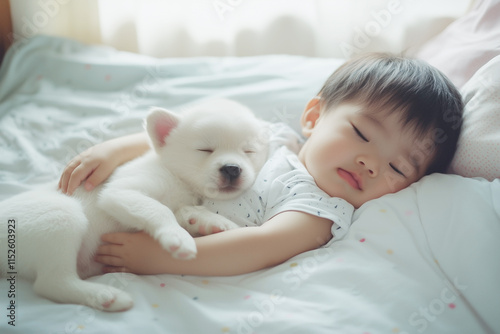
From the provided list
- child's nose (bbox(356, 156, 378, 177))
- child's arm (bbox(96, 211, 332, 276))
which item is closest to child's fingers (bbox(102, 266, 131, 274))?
child's arm (bbox(96, 211, 332, 276))

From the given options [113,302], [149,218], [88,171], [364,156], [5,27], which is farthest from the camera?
[5,27]

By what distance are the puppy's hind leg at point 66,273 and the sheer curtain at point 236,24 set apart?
154 cm

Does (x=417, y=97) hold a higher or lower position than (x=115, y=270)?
higher

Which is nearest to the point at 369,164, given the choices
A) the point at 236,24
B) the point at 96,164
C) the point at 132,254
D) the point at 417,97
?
the point at 417,97

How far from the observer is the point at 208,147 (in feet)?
4.09

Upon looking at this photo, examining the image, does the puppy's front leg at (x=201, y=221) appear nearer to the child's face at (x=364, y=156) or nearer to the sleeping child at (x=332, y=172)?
the sleeping child at (x=332, y=172)

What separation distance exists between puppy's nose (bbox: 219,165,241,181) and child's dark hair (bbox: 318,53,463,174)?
415 millimetres

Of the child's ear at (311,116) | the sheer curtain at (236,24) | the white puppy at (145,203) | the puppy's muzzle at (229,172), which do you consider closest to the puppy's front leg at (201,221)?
the white puppy at (145,203)

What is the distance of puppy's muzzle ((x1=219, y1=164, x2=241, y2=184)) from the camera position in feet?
3.86

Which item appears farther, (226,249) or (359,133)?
(359,133)

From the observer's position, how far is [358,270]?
983mm

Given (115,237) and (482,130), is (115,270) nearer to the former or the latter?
(115,237)

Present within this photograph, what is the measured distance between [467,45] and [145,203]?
4.05ft

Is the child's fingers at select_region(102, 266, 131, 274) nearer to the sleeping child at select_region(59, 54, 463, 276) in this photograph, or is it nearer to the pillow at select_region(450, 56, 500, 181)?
the sleeping child at select_region(59, 54, 463, 276)
